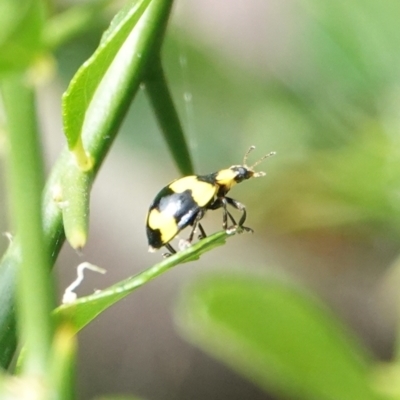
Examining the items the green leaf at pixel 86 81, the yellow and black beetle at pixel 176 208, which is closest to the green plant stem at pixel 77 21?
the green leaf at pixel 86 81

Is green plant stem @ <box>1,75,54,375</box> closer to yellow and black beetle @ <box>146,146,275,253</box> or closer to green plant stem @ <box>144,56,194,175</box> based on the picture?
green plant stem @ <box>144,56,194,175</box>

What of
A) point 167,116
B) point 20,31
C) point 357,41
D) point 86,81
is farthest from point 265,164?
point 20,31

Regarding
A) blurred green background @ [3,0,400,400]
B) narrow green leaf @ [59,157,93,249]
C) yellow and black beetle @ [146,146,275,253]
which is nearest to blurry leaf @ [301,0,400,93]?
blurred green background @ [3,0,400,400]

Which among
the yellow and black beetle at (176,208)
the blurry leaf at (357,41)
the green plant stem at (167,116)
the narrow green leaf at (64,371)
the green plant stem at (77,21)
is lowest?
the narrow green leaf at (64,371)

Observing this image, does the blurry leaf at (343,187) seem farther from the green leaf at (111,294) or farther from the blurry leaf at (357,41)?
the green leaf at (111,294)

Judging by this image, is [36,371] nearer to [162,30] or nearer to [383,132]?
[162,30]

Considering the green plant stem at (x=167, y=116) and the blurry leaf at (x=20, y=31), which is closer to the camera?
the blurry leaf at (x=20, y=31)
